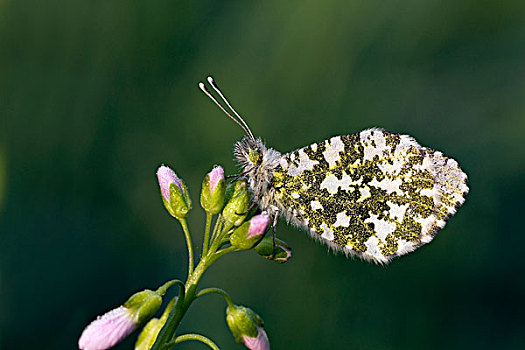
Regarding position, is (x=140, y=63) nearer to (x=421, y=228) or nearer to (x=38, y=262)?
(x=38, y=262)

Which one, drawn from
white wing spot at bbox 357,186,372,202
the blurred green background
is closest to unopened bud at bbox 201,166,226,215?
white wing spot at bbox 357,186,372,202

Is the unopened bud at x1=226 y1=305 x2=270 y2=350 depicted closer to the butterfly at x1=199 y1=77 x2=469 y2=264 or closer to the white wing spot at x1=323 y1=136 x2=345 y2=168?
the butterfly at x1=199 y1=77 x2=469 y2=264

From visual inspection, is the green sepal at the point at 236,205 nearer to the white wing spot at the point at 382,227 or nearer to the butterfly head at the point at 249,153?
the butterfly head at the point at 249,153

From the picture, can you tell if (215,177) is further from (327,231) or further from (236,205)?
(327,231)

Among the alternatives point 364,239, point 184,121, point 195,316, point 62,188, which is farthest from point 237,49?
point 364,239

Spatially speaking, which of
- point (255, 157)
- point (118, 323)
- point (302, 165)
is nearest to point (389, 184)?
point (302, 165)
